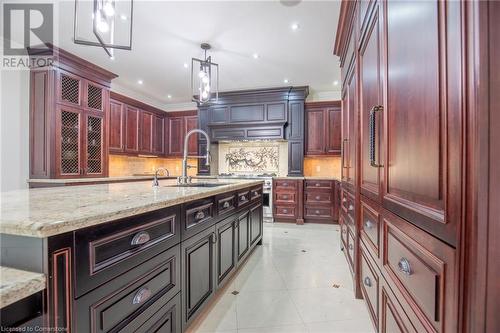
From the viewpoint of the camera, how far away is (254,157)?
18.5ft

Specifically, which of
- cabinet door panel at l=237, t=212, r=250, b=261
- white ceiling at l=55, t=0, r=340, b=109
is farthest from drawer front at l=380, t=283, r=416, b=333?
white ceiling at l=55, t=0, r=340, b=109

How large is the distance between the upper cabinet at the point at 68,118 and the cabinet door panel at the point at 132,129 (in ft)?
2.68

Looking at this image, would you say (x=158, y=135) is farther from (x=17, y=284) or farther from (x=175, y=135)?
(x=17, y=284)

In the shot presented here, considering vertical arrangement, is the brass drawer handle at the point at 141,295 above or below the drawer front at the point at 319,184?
below

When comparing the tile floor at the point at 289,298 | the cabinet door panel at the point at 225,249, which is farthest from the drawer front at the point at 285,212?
the cabinet door panel at the point at 225,249

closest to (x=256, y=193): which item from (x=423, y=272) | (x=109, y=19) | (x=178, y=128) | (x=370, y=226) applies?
(x=370, y=226)

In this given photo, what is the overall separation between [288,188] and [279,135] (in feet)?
3.68

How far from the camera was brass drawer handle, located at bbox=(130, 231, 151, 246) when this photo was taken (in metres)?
1.01

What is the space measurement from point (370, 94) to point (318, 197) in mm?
3378

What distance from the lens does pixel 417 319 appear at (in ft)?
2.80

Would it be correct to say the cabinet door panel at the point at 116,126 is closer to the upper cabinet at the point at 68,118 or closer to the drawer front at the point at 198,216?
the upper cabinet at the point at 68,118

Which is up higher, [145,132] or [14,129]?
[145,132]

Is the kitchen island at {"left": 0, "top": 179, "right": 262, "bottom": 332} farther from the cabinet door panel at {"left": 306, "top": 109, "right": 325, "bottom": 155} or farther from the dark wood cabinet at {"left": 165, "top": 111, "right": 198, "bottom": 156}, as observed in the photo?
the dark wood cabinet at {"left": 165, "top": 111, "right": 198, "bottom": 156}

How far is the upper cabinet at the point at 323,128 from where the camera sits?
4.91 meters
